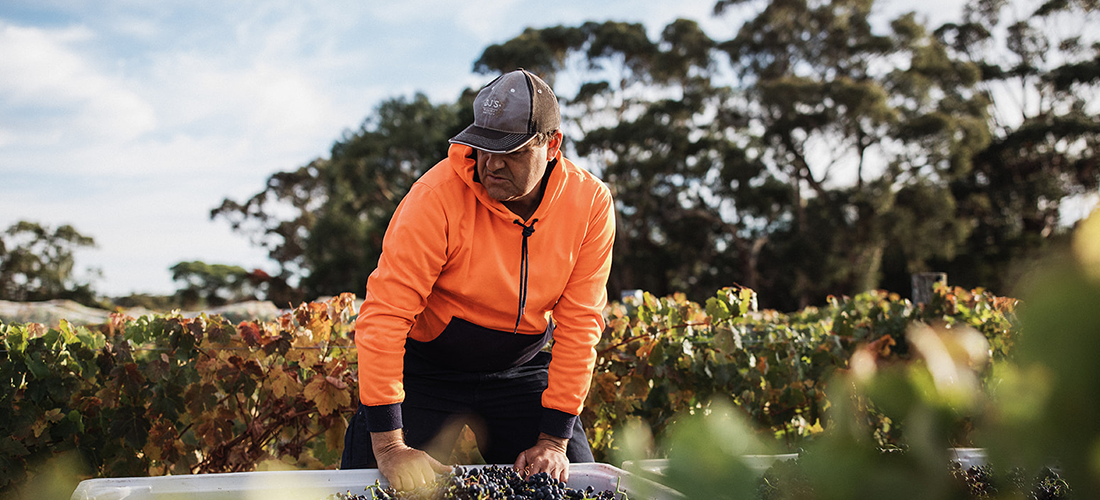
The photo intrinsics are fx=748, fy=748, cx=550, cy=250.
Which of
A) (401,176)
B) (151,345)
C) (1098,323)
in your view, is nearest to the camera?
(1098,323)

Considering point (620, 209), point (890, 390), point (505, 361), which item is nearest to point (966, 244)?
point (620, 209)

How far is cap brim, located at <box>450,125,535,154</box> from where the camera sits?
74.7 inches

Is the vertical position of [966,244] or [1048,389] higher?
[966,244]

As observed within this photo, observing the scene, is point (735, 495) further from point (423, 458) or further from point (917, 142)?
point (917, 142)

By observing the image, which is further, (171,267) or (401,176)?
(171,267)

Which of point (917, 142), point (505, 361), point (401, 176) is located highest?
point (917, 142)

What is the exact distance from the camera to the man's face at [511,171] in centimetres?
197

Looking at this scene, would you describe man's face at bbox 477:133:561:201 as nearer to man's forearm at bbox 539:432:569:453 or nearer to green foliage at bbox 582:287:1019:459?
man's forearm at bbox 539:432:569:453

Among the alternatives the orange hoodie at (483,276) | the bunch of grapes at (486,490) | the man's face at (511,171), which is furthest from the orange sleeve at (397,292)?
the bunch of grapes at (486,490)

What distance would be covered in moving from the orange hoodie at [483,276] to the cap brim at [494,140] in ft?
0.45

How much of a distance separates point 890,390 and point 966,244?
2516 cm

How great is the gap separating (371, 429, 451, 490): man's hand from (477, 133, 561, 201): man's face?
0.69 meters

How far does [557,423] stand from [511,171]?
728 mm

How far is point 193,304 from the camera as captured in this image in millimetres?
28875
